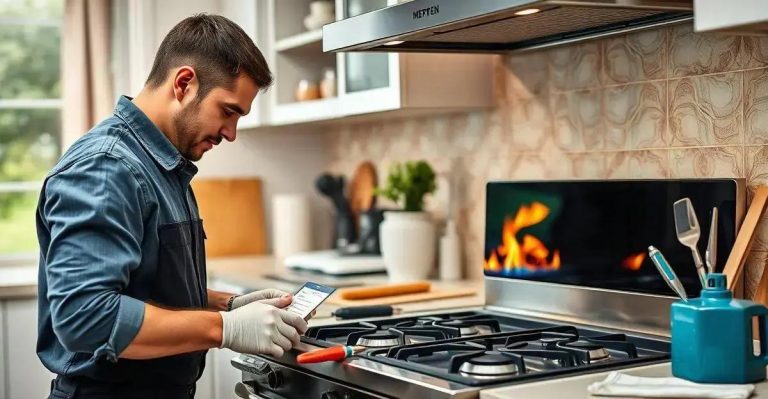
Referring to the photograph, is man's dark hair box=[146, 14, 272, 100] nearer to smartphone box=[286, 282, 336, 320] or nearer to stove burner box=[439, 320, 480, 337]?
smartphone box=[286, 282, 336, 320]

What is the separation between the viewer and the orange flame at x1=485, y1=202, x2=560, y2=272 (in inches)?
91.2

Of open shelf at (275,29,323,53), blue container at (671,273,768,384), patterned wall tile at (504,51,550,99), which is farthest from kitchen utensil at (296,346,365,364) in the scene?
open shelf at (275,29,323,53)

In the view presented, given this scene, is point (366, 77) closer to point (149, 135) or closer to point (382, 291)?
point (382, 291)

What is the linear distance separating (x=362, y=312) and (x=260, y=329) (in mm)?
550

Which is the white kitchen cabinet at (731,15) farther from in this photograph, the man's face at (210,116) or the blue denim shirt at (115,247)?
the blue denim shirt at (115,247)

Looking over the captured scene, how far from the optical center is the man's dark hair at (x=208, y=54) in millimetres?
1843

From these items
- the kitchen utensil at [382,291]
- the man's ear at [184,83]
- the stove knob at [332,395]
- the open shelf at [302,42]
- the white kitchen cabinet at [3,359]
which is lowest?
the white kitchen cabinet at [3,359]

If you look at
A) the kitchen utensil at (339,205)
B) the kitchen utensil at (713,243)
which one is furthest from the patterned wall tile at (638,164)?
the kitchen utensil at (339,205)

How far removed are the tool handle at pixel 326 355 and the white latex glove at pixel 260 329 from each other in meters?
0.09

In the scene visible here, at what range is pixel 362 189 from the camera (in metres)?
3.61

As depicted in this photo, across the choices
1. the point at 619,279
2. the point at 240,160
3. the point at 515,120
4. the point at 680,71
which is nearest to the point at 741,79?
the point at 680,71

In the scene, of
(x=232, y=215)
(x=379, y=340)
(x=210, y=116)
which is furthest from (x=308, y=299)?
(x=232, y=215)

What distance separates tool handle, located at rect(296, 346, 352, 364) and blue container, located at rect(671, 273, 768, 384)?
23.2 inches

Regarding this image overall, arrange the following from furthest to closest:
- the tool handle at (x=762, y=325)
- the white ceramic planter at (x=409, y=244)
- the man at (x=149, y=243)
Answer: the white ceramic planter at (x=409, y=244) → the man at (x=149, y=243) → the tool handle at (x=762, y=325)
